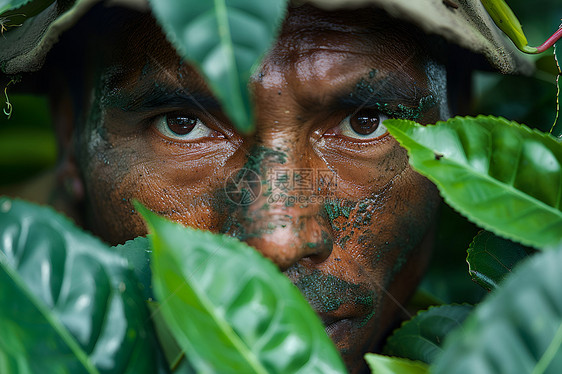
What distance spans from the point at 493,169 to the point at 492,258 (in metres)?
0.18

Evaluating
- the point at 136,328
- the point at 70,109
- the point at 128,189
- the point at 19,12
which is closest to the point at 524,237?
the point at 136,328

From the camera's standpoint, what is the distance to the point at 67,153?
54.2 inches

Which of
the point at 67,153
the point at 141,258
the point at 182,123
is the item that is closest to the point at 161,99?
the point at 182,123

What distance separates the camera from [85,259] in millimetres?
527

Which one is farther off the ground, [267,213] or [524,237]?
[524,237]

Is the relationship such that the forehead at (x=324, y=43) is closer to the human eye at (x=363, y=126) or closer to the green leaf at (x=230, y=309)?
the human eye at (x=363, y=126)

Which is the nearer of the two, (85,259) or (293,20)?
(85,259)

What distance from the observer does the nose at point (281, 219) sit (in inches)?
30.6

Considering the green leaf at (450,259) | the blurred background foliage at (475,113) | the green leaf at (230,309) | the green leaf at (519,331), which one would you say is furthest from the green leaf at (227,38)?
the green leaf at (450,259)

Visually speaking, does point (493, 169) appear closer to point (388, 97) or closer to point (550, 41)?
point (388, 97)

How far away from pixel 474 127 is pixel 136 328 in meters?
0.45

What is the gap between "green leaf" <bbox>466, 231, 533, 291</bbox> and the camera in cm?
75

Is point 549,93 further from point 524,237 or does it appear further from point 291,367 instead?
point 291,367

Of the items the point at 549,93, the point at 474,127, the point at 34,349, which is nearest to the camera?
the point at 34,349
